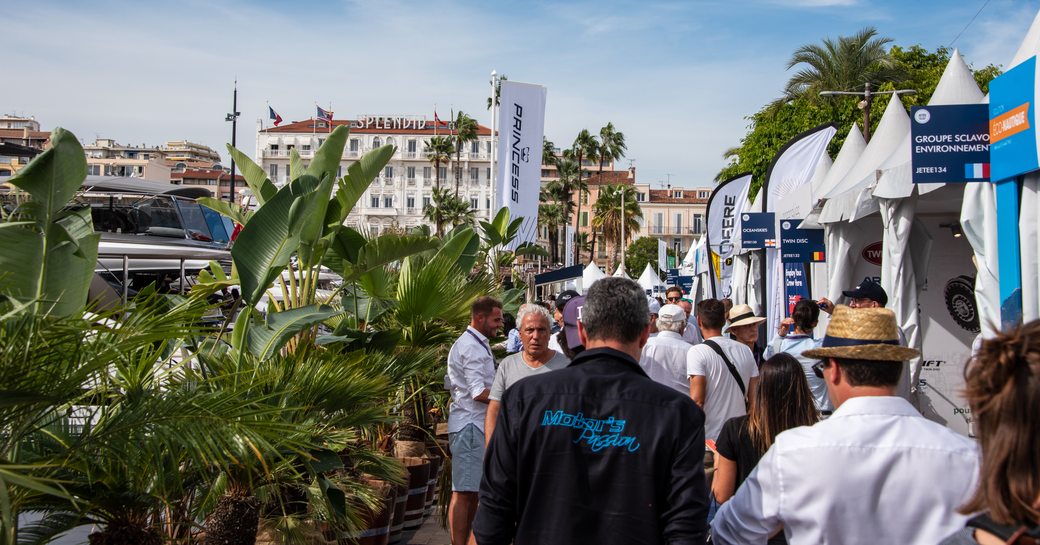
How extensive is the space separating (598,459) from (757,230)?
14138 millimetres

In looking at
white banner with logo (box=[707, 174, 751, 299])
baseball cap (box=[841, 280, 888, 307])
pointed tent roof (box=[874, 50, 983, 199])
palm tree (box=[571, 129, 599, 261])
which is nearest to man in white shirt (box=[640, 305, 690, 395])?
baseball cap (box=[841, 280, 888, 307])

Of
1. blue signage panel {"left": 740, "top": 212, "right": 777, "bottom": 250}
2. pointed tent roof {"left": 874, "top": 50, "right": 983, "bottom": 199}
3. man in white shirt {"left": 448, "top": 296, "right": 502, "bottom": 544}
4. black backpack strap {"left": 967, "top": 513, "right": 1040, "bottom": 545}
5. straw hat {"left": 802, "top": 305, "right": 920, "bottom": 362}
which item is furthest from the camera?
blue signage panel {"left": 740, "top": 212, "right": 777, "bottom": 250}

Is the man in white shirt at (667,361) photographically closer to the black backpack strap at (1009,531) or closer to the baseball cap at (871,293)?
the baseball cap at (871,293)

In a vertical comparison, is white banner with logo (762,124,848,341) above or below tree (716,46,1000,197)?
below

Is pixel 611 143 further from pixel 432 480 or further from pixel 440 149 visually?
pixel 432 480

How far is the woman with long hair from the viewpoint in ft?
6.01

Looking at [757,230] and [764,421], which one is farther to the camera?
[757,230]

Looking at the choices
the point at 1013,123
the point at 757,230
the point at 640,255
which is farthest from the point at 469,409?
the point at 640,255

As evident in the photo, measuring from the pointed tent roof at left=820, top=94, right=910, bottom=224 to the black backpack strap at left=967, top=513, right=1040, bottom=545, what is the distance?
8.70 m

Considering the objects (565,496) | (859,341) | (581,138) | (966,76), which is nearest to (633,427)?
(565,496)

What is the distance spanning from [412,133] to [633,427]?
12580cm

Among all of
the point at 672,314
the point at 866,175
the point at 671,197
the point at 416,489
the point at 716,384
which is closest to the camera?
the point at 716,384

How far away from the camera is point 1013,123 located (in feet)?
23.2

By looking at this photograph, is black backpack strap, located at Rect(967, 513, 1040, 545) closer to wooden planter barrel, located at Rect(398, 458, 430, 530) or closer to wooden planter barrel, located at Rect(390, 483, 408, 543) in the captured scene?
wooden planter barrel, located at Rect(390, 483, 408, 543)
